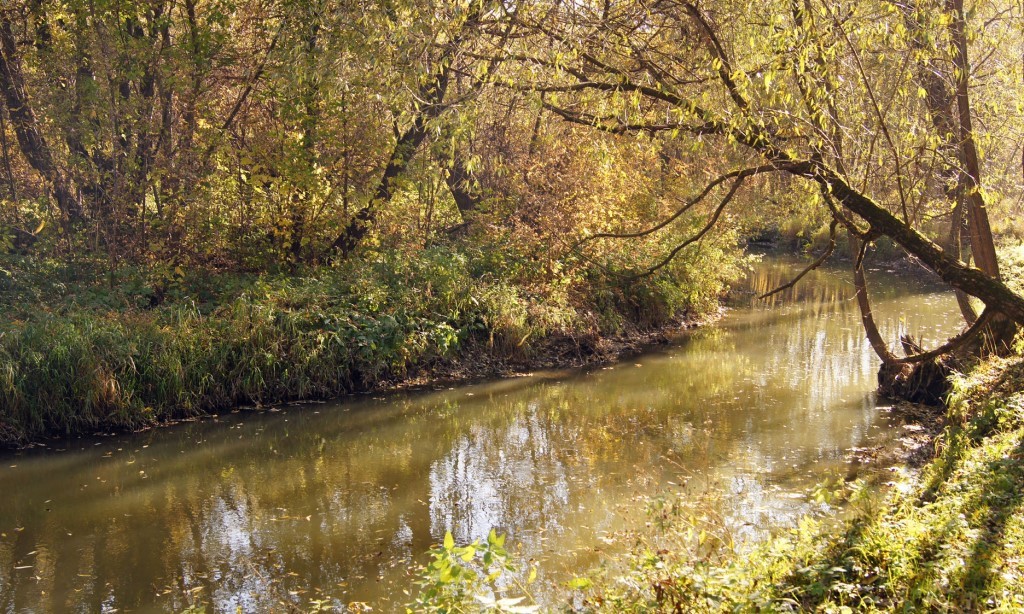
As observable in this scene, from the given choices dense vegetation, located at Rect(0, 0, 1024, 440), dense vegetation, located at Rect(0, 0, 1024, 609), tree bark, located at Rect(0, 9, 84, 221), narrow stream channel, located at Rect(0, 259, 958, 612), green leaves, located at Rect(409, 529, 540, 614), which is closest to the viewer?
green leaves, located at Rect(409, 529, 540, 614)

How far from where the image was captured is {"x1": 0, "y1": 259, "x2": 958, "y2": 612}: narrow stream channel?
6.40m

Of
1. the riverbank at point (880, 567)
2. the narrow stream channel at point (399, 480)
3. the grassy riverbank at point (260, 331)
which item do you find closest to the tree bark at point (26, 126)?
the grassy riverbank at point (260, 331)

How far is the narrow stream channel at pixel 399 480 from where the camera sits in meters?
6.40

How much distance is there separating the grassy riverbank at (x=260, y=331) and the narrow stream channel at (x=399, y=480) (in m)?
0.49

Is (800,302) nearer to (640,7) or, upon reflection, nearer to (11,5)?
(640,7)

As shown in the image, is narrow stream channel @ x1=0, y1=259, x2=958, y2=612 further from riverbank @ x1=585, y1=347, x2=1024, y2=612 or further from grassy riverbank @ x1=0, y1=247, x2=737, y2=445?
riverbank @ x1=585, y1=347, x2=1024, y2=612

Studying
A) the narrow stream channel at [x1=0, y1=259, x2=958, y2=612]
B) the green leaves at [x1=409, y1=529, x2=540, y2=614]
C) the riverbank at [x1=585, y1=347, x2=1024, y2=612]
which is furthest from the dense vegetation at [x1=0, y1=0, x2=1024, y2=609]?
the narrow stream channel at [x1=0, y1=259, x2=958, y2=612]

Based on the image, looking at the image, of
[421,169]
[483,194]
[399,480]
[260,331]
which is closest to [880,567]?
[399,480]

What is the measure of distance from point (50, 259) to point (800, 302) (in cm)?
1601

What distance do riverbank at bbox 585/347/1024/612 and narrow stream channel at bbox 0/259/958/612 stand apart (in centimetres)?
153

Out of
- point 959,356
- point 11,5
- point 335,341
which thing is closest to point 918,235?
point 959,356

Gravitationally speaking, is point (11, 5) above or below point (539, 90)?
above

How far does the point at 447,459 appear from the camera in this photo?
9.31 metres

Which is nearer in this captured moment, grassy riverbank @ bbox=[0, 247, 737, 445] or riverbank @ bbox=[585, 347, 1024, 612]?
riverbank @ bbox=[585, 347, 1024, 612]
